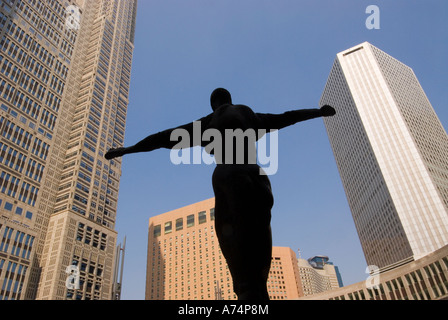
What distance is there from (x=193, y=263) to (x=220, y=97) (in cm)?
14876

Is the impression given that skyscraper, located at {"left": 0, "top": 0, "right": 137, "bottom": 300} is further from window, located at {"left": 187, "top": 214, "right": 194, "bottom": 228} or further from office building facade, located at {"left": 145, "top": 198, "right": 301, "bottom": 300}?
window, located at {"left": 187, "top": 214, "right": 194, "bottom": 228}

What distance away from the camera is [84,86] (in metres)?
92.8

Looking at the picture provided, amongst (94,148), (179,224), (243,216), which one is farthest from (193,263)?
(243,216)

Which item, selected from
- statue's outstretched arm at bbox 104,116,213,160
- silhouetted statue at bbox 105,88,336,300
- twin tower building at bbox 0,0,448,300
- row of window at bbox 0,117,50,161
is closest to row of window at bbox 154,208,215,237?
twin tower building at bbox 0,0,448,300

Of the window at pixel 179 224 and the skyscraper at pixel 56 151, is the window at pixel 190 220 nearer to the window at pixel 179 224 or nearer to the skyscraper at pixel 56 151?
the window at pixel 179 224

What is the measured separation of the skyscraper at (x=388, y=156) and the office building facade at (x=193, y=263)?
1503 inches

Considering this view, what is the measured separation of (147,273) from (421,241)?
116m

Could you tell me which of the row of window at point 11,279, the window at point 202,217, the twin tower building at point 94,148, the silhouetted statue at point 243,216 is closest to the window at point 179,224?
the window at point 202,217

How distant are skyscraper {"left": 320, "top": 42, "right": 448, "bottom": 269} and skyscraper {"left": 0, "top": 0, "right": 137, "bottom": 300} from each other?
3257 inches

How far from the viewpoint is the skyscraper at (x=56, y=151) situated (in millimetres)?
62256

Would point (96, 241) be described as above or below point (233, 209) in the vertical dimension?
above

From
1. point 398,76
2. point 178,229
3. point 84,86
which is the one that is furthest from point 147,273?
point 398,76

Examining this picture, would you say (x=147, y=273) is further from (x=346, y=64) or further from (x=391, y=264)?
(x=346, y=64)

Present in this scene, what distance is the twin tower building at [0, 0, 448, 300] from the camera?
64.9 m
